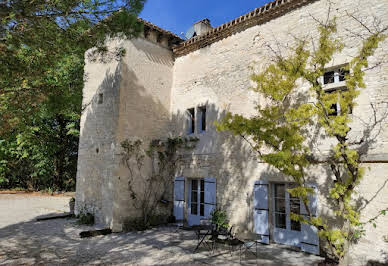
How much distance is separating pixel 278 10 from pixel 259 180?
4.37 m

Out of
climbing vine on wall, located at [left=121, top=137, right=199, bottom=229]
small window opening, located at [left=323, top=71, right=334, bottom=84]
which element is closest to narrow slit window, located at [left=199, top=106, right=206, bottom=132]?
climbing vine on wall, located at [left=121, top=137, right=199, bottom=229]

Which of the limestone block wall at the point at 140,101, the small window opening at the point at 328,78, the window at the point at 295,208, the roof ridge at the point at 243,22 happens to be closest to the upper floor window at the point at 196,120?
the limestone block wall at the point at 140,101

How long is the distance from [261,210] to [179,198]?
9.24 feet

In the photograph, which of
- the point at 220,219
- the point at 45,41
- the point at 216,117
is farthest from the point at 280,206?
the point at 45,41

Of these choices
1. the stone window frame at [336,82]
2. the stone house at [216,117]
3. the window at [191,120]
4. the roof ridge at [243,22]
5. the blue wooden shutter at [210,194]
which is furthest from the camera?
the window at [191,120]

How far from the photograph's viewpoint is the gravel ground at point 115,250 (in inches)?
198

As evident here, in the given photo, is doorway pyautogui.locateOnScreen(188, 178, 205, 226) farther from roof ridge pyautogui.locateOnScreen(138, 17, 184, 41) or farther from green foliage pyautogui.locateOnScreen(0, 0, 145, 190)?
roof ridge pyautogui.locateOnScreen(138, 17, 184, 41)

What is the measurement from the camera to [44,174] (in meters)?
17.0

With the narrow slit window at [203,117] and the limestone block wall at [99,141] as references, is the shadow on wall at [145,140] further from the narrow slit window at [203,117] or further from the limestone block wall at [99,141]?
the narrow slit window at [203,117]

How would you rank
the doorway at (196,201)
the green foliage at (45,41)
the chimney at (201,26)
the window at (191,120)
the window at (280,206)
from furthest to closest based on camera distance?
the chimney at (201,26), the window at (191,120), the doorway at (196,201), the window at (280,206), the green foliage at (45,41)

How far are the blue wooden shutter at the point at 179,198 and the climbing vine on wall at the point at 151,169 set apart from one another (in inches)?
14.2

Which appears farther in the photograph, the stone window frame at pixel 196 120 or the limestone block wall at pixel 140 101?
the stone window frame at pixel 196 120

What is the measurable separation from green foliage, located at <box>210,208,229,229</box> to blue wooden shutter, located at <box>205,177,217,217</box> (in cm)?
29

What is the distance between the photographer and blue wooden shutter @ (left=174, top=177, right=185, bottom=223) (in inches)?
322
